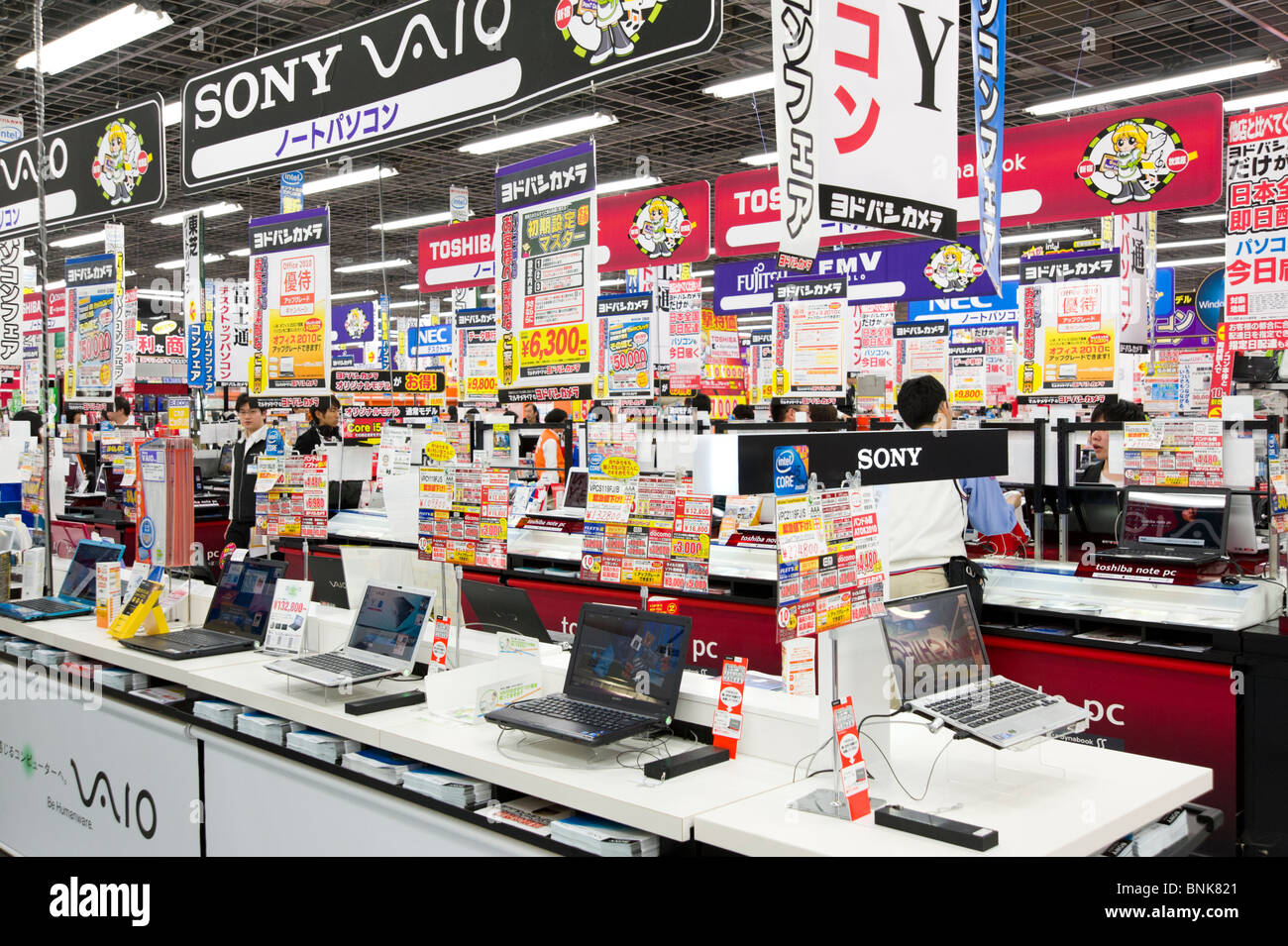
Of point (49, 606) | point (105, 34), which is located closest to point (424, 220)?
point (105, 34)

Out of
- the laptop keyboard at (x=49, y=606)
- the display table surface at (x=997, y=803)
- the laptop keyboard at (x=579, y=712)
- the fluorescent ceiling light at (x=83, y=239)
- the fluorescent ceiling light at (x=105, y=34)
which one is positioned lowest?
the display table surface at (x=997, y=803)

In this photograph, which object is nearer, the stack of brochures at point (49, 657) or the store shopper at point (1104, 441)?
the stack of brochures at point (49, 657)

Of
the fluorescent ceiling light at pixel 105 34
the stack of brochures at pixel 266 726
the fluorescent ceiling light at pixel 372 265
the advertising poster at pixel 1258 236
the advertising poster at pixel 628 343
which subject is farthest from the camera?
the fluorescent ceiling light at pixel 372 265

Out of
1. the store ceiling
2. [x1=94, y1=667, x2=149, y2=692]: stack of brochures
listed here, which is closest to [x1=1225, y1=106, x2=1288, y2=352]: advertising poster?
the store ceiling

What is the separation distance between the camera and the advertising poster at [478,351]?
10711 mm

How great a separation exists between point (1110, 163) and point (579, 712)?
5556mm

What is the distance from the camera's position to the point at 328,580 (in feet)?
14.8

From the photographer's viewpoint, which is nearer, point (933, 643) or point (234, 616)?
point (933, 643)

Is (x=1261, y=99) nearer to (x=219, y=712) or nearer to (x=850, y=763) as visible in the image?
(x=850, y=763)

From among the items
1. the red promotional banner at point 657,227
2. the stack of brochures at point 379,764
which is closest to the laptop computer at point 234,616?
the stack of brochures at point 379,764

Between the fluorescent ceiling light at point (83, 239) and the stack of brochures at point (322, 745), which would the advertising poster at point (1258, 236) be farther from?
the fluorescent ceiling light at point (83, 239)

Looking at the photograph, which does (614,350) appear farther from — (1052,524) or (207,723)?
(207,723)

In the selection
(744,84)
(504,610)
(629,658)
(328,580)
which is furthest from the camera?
(744,84)

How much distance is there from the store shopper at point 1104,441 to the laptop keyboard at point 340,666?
12.9 ft
